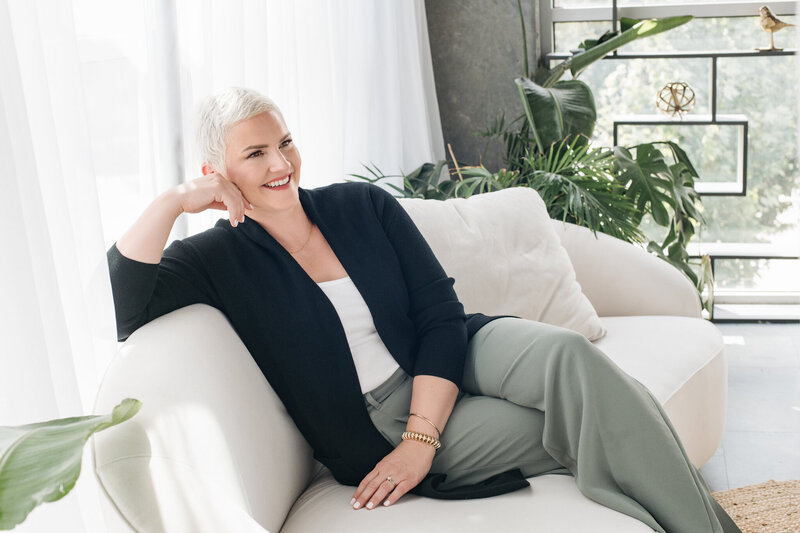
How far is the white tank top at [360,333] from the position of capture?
5.49ft

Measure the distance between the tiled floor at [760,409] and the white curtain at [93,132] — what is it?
5.32ft

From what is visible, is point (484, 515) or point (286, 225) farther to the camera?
point (286, 225)

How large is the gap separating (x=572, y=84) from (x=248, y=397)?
7.96ft

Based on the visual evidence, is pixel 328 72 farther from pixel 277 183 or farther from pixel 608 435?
pixel 608 435

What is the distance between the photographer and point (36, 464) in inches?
26.7

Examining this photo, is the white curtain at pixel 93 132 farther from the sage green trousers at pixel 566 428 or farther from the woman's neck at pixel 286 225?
the sage green trousers at pixel 566 428

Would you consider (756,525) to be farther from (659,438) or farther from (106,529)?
(106,529)

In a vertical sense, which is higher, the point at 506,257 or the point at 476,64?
the point at 476,64

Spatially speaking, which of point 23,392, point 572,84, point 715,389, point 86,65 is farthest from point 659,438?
point 572,84

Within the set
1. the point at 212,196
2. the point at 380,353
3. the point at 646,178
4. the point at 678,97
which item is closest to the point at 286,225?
the point at 212,196

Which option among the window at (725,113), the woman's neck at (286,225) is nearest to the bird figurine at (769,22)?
the window at (725,113)

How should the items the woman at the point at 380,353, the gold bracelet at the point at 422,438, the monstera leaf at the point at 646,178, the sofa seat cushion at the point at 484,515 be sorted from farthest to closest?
the monstera leaf at the point at 646,178 → the gold bracelet at the point at 422,438 → the woman at the point at 380,353 → the sofa seat cushion at the point at 484,515

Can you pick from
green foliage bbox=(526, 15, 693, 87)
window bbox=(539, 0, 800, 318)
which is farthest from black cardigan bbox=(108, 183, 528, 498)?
window bbox=(539, 0, 800, 318)

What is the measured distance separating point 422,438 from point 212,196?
0.62 m
